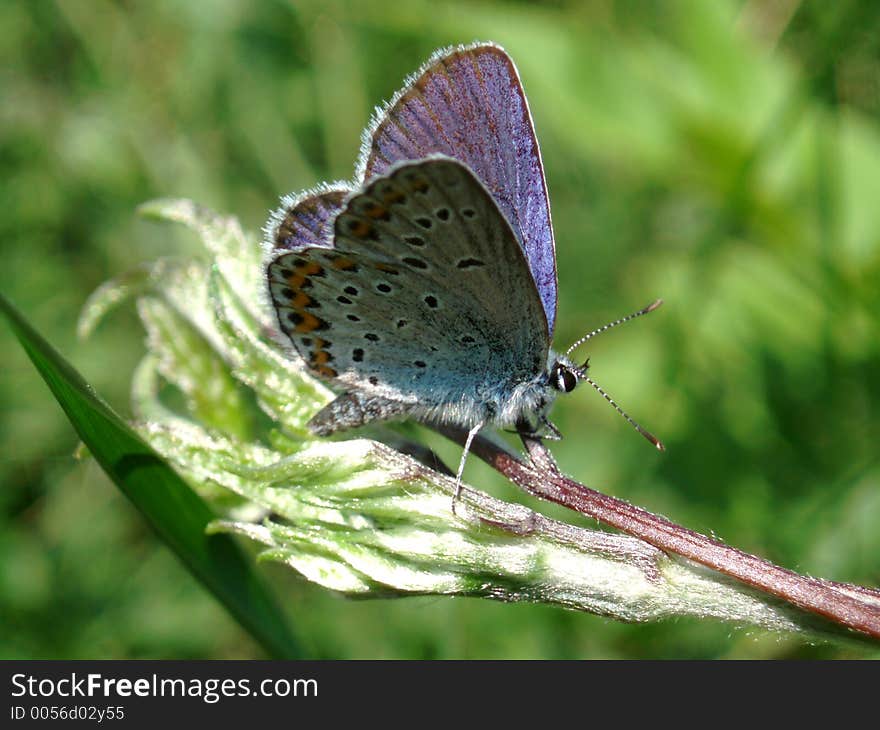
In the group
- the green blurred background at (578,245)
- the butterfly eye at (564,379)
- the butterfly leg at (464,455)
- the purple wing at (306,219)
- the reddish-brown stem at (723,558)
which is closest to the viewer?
the reddish-brown stem at (723,558)

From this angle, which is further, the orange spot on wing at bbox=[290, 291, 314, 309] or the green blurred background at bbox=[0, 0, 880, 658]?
the green blurred background at bbox=[0, 0, 880, 658]

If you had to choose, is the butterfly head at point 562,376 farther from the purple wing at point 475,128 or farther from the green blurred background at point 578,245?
the green blurred background at point 578,245

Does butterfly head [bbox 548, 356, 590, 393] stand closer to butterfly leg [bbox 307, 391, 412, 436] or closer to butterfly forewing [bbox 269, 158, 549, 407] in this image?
butterfly forewing [bbox 269, 158, 549, 407]

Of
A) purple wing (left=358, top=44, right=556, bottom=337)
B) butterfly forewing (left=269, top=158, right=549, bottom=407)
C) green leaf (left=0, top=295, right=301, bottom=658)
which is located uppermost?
purple wing (left=358, top=44, right=556, bottom=337)

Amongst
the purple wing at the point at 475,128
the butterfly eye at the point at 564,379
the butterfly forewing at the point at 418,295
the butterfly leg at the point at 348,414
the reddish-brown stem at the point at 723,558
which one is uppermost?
the purple wing at the point at 475,128

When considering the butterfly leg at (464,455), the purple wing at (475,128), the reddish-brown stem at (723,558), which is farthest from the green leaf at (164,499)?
the purple wing at (475,128)

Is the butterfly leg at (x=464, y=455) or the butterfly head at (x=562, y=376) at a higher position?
the butterfly head at (x=562, y=376)

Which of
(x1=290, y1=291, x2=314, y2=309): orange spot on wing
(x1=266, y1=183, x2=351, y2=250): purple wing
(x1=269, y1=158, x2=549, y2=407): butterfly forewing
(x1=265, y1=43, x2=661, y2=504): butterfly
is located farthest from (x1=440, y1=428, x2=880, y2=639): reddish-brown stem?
(x1=266, y1=183, x2=351, y2=250): purple wing
